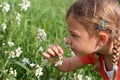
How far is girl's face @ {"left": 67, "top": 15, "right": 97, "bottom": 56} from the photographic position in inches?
130

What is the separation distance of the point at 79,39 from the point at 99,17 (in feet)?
0.63

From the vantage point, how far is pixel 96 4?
11.0ft

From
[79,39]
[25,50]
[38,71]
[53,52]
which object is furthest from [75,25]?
[25,50]

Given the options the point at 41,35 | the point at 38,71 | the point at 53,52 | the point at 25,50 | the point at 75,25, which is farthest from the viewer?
the point at 25,50

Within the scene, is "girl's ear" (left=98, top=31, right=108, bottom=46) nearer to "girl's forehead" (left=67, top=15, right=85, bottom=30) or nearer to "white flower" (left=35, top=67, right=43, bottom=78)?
"girl's forehead" (left=67, top=15, right=85, bottom=30)

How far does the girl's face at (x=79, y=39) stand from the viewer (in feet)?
10.9

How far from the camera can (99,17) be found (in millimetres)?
3314

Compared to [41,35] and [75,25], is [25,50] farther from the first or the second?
[75,25]

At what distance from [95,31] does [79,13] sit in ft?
0.52

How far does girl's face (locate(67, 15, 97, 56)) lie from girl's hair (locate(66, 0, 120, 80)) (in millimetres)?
28

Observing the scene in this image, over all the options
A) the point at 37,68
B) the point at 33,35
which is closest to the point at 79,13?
the point at 37,68

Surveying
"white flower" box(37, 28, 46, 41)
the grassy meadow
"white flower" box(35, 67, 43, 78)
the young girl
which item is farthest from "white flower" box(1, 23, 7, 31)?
the young girl

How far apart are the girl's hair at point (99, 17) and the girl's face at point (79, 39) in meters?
0.03

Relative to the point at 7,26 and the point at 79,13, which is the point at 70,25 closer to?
the point at 79,13
